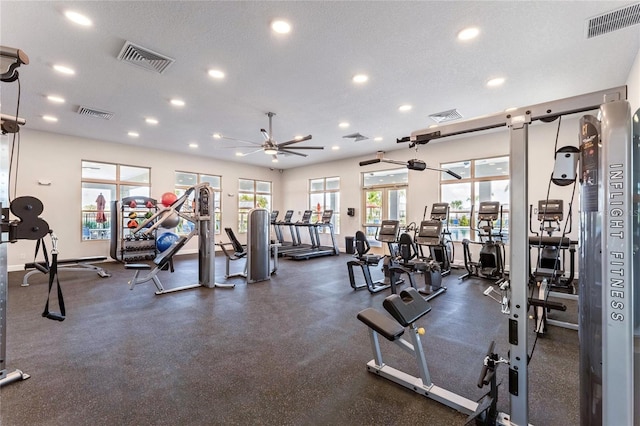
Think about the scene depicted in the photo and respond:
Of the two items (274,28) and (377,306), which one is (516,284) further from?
(274,28)

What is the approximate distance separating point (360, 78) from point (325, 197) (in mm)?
7083

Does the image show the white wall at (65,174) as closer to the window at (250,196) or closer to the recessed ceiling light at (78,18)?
the window at (250,196)

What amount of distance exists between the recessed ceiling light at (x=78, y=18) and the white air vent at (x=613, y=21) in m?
5.10

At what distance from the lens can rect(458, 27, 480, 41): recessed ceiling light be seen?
3.02m

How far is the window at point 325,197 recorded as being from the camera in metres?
10.6

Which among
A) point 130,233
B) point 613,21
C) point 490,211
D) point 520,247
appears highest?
point 613,21

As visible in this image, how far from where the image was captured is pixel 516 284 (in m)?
1.65

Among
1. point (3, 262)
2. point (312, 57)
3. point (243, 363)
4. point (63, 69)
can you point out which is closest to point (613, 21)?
point (312, 57)

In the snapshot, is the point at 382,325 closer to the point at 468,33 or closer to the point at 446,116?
the point at 468,33

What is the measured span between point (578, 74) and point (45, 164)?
1080 centimetres

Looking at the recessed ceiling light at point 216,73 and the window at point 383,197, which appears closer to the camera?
the recessed ceiling light at point 216,73

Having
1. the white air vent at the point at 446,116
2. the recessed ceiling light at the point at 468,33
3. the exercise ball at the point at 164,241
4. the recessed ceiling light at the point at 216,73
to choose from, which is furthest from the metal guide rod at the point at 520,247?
the exercise ball at the point at 164,241

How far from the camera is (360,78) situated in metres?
4.14

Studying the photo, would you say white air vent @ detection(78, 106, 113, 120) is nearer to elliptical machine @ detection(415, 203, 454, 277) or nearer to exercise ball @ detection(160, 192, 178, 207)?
exercise ball @ detection(160, 192, 178, 207)
